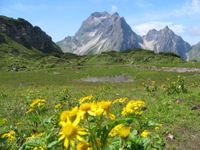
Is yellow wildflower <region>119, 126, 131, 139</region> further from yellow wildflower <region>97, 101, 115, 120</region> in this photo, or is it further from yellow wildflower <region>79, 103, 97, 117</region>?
yellow wildflower <region>79, 103, 97, 117</region>

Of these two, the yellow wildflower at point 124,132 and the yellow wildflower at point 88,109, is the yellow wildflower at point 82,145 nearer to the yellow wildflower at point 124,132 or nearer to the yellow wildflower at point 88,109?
the yellow wildflower at point 88,109

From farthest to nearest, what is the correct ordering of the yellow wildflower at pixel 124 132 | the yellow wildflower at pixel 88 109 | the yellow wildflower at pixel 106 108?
the yellow wildflower at pixel 124 132 < the yellow wildflower at pixel 106 108 < the yellow wildflower at pixel 88 109

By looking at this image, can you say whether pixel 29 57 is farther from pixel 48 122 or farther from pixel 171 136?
pixel 48 122

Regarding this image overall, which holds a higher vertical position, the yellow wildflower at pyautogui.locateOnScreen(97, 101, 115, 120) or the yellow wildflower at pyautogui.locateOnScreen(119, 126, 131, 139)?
the yellow wildflower at pyautogui.locateOnScreen(97, 101, 115, 120)

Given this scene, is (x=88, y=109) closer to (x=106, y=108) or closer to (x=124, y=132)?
(x=106, y=108)

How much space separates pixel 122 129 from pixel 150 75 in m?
63.6

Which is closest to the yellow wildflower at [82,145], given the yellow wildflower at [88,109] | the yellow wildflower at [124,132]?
the yellow wildflower at [88,109]

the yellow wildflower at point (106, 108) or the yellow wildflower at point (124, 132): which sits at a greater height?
the yellow wildflower at point (106, 108)

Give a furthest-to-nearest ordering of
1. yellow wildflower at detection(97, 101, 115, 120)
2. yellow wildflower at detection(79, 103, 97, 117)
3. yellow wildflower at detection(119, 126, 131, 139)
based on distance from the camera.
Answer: yellow wildflower at detection(119, 126, 131, 139), yellow wildflower at detection(97, 101, 115, 120), yellow wildflower at detection(79, 103, 97, 117)

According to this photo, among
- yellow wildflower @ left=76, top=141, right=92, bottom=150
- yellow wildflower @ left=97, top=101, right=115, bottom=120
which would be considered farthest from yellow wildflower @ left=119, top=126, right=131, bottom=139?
yellow wildflower @ left=76, top=141, right=92, bottom=150

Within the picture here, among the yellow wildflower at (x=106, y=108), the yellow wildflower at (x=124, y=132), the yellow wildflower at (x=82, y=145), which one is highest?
the yellow wildflower at (x=106, y=108)

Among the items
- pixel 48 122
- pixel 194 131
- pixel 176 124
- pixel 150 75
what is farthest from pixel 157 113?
pixel 150 75

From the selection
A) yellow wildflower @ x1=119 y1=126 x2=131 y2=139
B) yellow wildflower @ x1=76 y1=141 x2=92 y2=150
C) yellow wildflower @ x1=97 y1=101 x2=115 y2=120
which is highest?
yellow wildflower @ x1=97 y1=101 x2=115 y2=120

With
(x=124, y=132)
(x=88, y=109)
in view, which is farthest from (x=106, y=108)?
(x=124, y=132)
